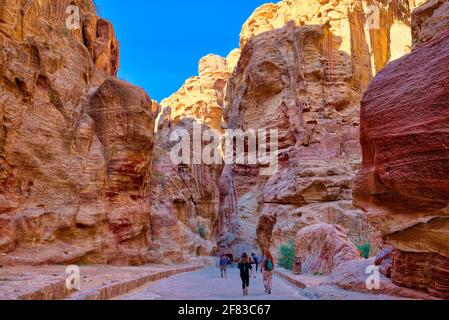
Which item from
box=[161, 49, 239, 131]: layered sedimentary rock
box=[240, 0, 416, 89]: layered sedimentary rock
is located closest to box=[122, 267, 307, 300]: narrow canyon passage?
box=[240, 0, 416, 89]: layered sedimentary rock

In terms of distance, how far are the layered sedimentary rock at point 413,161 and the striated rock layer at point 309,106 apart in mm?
15836

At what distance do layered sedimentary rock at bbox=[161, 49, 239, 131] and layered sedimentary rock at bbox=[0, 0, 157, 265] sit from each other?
152ft

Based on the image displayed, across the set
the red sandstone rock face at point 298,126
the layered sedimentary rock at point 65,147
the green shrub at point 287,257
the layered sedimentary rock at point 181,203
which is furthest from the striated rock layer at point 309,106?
the layered sedimentary rock at point 65,147

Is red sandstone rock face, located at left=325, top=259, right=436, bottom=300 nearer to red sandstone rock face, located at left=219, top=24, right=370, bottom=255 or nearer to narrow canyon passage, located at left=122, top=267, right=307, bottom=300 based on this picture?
narrow canyon passage, located at left=122, top=267, right=307, bottom=300

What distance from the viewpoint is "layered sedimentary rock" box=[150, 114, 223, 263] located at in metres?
29.0

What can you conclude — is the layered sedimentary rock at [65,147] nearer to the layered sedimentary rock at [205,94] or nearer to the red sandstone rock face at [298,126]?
the red sandstone rock face at [298,126]

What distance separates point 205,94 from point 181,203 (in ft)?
138

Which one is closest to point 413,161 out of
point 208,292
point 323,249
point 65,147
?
point 208,292

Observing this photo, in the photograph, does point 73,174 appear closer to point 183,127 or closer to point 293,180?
point 293,180

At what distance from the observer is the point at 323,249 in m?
15.5

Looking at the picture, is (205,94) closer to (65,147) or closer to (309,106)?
(309,106)

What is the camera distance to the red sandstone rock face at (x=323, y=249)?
542 inches

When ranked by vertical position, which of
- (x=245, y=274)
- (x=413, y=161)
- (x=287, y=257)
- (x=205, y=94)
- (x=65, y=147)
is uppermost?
(x=205, y=94)

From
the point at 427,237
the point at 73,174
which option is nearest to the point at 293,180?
the point at 73,174
